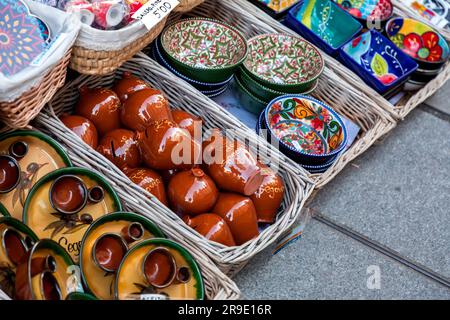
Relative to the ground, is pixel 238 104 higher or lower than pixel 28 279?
lower

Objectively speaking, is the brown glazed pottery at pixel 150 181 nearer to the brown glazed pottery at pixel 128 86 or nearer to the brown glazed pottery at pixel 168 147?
the brown glazed pottery at pixel 168 147

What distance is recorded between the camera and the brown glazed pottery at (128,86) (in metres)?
1.84

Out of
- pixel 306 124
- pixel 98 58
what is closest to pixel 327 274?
pixel 306 124

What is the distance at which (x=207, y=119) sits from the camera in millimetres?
1889

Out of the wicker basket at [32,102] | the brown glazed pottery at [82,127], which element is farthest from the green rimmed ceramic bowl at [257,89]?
the wicker basket at [32,102]

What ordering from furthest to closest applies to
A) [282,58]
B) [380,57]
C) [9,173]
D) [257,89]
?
[380,57] → [282,58] → [257,89] → [9,173]

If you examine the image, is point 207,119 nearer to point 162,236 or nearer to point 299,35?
point 162,236

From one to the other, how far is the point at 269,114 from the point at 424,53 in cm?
106

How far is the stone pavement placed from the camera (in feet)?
Result: 6.14

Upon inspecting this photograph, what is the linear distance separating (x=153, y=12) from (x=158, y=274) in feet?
2.65

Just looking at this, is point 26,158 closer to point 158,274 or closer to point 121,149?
point 121,149

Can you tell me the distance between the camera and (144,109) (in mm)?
1731
